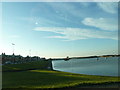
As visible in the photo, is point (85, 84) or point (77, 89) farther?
point (85, 84)

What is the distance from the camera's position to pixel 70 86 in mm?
28078

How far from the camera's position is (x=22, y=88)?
26.5 metres

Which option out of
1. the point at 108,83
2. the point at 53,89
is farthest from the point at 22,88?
the point at 108,83

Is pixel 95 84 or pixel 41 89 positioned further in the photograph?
pixel 95 84

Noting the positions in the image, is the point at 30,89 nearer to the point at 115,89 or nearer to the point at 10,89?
the point at 10,89

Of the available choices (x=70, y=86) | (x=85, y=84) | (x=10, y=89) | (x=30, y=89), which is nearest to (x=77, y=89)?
(x=70, y=86)

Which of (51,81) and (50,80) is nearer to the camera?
(51,81)

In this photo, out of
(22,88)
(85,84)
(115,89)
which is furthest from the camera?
(85,84)

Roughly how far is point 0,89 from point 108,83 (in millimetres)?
19076

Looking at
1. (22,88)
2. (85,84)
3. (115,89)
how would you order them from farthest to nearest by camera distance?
(85,84)
(22,88)
(115,89)

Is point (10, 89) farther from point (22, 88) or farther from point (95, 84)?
point (95, 84)

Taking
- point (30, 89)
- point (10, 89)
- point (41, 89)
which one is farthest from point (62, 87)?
point (10, 89)

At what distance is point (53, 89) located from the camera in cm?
2655

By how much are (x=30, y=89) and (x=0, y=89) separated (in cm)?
463
